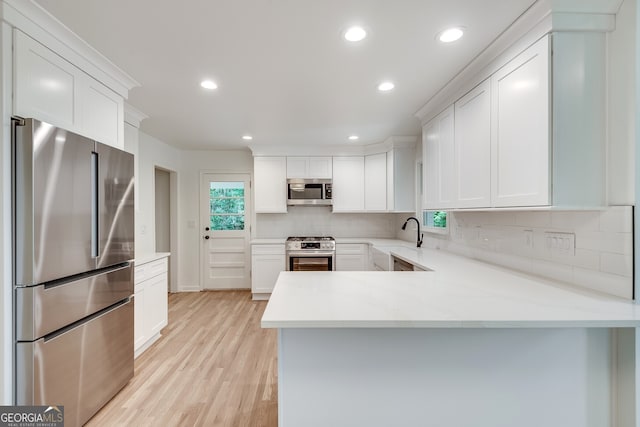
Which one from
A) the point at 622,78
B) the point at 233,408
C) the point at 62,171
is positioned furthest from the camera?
the point at 233,408

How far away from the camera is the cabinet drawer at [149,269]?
2.54 metres

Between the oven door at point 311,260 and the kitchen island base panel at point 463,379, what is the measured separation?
2890 mm

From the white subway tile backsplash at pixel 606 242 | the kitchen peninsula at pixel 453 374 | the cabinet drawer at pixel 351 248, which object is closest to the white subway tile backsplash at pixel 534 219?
the white subway tile backsplash at pixel 606 242

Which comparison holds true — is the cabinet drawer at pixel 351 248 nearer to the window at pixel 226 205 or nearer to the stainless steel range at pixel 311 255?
the stainless steel range at pixel 311 255

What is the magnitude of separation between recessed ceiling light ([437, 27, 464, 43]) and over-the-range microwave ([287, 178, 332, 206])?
2.91m

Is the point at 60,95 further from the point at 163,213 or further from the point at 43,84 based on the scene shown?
the point at 163,213

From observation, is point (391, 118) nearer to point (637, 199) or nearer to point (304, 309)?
point (637, 199)

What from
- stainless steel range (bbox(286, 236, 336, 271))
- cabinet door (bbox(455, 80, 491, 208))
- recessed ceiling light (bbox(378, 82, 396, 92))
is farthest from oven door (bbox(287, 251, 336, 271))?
recessed ceiling light (bbox(378, 82, 396, 92))

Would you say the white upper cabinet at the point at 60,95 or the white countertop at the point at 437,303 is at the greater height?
the white upper cabinet at the point at 60,95

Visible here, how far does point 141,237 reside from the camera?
316cm

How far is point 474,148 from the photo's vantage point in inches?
76.9

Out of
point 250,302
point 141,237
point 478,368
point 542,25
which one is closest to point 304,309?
point 478,368

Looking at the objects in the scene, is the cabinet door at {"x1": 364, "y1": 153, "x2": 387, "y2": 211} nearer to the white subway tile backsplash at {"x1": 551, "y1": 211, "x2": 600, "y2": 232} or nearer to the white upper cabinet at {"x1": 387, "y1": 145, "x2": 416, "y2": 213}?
the white upper cabinet at {"x1": 387, "y1": 145, "x2": 416, "y2": 213}

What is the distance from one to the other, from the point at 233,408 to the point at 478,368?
1.58 metres
